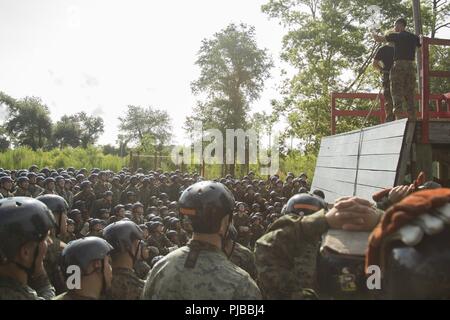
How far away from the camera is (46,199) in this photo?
5.12 meters

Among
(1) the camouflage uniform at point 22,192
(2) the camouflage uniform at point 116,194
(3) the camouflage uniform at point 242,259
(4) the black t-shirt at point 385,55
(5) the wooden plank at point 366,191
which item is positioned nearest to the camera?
(3) the camouflage uniform at point 242,259

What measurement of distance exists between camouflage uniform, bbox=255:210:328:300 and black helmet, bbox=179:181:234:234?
31cm

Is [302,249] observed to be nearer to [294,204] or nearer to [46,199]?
[294,204]

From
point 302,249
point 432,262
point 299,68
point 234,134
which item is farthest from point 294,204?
point 234,134

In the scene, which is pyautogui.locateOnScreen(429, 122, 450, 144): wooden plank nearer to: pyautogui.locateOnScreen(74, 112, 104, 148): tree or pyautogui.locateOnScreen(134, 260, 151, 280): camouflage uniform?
pyautogui.locateOnScreen(134, 260, 151, 280): camouflage uniform

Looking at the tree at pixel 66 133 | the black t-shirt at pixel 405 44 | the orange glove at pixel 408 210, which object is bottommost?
the orange glove at pixel 408 210

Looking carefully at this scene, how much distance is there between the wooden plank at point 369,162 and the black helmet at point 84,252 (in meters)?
3.41

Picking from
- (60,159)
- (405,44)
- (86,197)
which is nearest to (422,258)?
(405,44)

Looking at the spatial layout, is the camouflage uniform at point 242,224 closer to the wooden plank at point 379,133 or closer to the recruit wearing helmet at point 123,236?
the wooden plank at point 379,133

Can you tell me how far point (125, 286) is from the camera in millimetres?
3674

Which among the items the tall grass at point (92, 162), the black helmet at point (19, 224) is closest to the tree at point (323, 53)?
the tall grass at point (92, 162)

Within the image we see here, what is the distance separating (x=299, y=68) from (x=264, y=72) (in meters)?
15.3

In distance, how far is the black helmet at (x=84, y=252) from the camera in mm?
3170

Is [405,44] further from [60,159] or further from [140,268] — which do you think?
[60,159]
